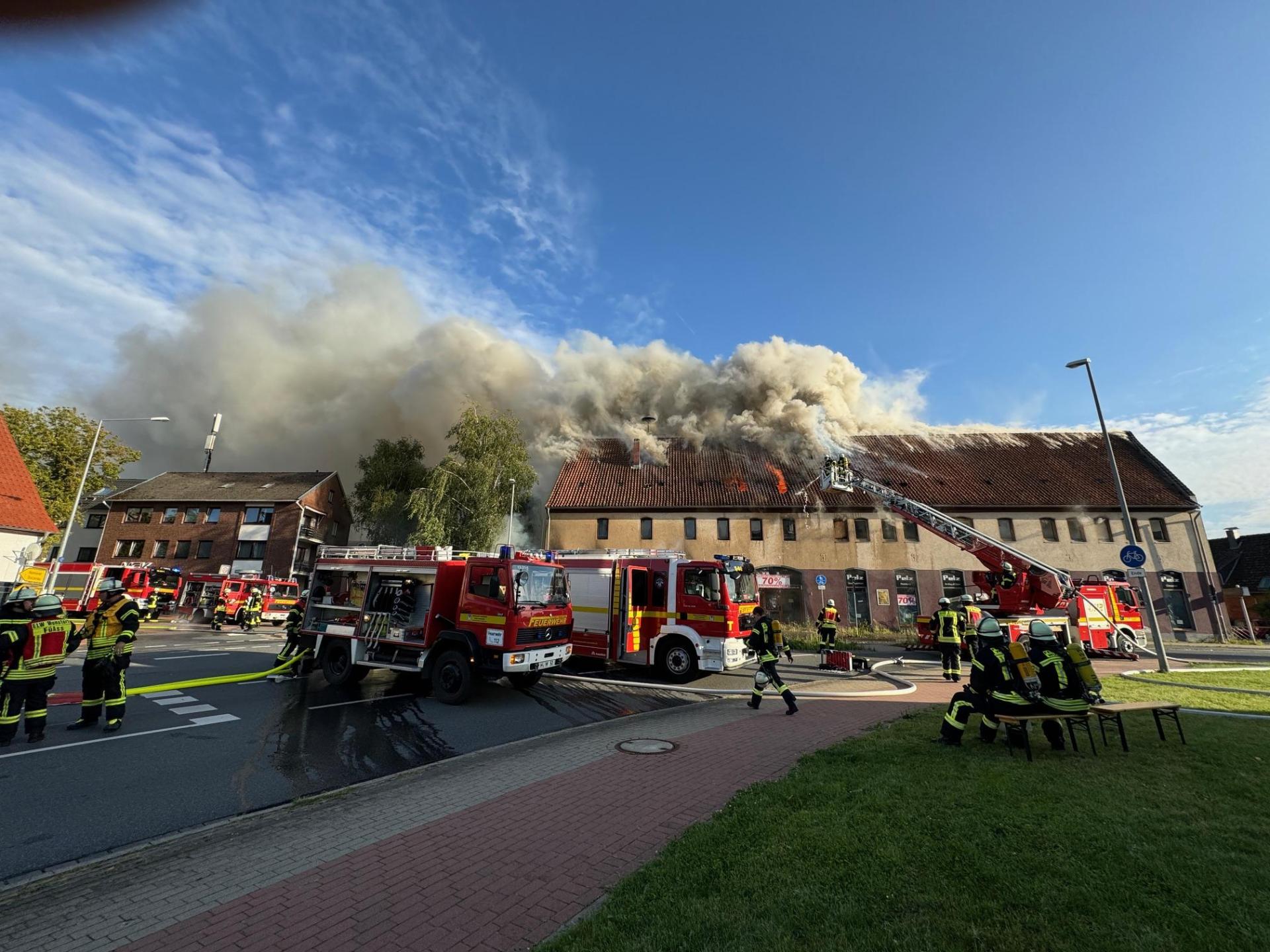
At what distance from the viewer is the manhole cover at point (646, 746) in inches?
252

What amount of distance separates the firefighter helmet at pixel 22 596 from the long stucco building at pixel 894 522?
22.3 meters

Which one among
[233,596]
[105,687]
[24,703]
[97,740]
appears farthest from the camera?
[233,596]

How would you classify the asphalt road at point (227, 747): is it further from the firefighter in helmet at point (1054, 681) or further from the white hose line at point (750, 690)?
the firefighter in helmet at point (1054, 681)

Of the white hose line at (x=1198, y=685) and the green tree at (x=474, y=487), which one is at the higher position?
the green tree at (x=474, y=487)

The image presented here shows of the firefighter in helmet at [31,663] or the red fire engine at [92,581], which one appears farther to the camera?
the red fire engine at [92,581]

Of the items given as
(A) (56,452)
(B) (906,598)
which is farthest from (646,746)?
(A) (56,452)

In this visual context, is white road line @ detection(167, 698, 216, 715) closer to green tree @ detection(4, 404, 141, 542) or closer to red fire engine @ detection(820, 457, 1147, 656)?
red fire engine @ detection(820, 457, 1147, 656)

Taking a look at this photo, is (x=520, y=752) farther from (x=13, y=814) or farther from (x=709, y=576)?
(x=709, y=576)

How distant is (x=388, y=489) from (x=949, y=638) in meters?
32.5

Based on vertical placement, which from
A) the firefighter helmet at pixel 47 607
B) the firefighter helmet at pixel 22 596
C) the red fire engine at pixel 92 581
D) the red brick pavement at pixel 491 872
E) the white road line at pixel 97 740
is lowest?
the red brick pavement at pixel 491 872

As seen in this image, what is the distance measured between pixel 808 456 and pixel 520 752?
1077 inches

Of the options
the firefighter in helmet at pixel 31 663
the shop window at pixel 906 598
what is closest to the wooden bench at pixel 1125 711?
the firefighter in helmet at pixel 31 663

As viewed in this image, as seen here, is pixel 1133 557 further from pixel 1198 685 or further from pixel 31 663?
pixel 31 663

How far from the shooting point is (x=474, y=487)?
29344 mm
